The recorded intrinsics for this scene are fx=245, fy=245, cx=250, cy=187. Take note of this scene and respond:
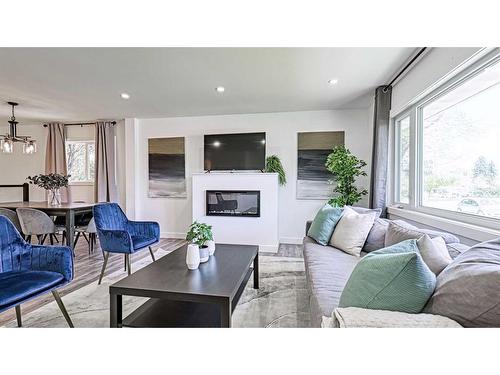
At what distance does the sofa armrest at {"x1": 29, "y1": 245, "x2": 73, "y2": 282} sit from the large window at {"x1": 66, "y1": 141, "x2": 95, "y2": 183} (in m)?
3.99

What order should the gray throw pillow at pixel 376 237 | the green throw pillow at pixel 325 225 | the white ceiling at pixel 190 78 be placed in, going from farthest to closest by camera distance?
the green throw pillow at pixel 325 225
the white ceiling at pixel 190 78
the gray throw pillow at pixel 376 237

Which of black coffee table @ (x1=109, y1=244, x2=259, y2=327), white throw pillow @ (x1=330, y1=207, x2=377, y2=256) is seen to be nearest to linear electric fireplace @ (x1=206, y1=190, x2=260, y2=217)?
white throw pillow @ (x1=330, y1=207, x2=377, y2=256)

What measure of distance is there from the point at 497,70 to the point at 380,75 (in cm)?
143

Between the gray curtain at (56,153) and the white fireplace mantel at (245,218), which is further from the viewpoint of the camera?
the gray curtain at (56,153)

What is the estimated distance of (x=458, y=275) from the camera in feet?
2.97

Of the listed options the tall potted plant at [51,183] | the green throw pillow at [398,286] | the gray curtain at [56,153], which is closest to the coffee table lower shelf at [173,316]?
the green throw pillow at [398,286]

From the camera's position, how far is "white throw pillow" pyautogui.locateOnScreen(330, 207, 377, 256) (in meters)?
2.29

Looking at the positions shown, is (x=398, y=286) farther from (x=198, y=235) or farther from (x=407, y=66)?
(x=407, y=66)

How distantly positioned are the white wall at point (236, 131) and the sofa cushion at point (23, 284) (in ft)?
10.4

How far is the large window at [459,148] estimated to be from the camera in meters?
1.65

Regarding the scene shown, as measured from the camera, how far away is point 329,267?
73.9 inches

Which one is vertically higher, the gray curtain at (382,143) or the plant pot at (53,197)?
the gray curtain at (382,143)

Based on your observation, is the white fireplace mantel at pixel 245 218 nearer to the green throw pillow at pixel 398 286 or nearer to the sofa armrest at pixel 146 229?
the sofa armrest at pixel 146 229
